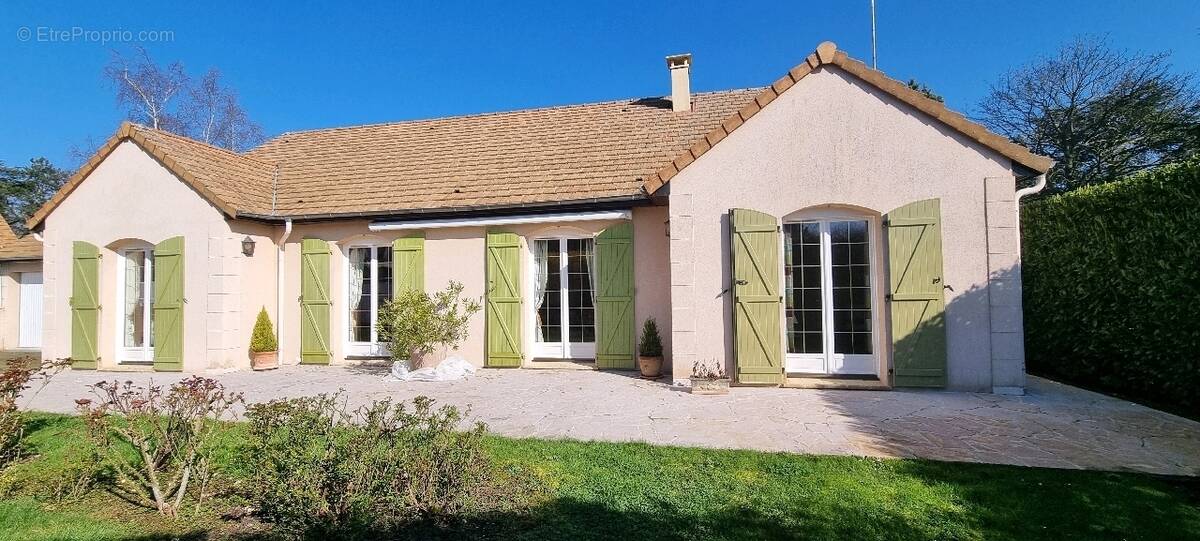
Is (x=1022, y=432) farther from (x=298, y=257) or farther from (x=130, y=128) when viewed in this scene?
(x=130, y=128)

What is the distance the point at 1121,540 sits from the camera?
11.2 feet

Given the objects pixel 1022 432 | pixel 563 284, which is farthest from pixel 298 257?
pixel 1022 432

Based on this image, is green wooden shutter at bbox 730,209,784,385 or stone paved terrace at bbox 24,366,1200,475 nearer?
stone paved terrace at bbox 24,366,1200,475

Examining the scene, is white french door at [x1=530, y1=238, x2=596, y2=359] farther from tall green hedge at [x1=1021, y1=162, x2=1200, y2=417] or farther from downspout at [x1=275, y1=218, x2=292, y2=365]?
tall green hedge at [x1=1021, y1=162, x2=1200, y2=417]

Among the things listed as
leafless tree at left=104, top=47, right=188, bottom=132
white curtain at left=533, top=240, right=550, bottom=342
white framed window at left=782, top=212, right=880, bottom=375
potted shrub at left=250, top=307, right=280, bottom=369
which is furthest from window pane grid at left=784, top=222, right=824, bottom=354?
leafless tree at left=104, top=47, right=188, bottom=132

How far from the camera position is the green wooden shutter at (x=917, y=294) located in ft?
25.5

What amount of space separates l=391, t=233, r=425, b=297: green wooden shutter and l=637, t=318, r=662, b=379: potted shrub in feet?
15.7

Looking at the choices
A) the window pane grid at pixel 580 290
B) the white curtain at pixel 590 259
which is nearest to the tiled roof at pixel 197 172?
the window pane grid at pixel 580 290

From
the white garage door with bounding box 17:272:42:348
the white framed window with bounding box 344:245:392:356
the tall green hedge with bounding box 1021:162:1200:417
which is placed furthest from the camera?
the white garage door with bounding box 17:272:42:348

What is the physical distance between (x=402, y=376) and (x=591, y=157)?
232 inches

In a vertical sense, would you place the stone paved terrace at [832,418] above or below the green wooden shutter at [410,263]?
below

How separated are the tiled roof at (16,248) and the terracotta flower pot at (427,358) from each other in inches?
518

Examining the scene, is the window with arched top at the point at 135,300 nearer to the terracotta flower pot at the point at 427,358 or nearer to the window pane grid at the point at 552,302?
the terracotta flower pot at the point at 427,358

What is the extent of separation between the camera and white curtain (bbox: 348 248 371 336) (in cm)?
1178
